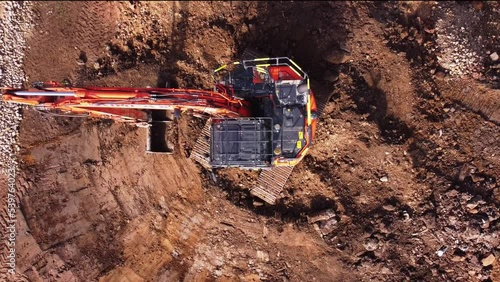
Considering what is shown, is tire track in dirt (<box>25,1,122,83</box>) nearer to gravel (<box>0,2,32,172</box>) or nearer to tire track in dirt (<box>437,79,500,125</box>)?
gravel (<box>0,2,32,172</box>)

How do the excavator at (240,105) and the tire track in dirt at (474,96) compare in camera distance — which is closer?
the excavator at (240,105)

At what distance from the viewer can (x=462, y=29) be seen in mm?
14820

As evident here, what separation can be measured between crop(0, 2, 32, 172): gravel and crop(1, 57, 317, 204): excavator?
13.3ft

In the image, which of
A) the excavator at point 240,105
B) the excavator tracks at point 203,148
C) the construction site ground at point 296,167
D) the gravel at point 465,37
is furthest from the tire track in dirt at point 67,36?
the gravel at point 465,37

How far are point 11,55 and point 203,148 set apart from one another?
27.1ft

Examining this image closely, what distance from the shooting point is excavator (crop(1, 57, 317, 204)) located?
1245cm

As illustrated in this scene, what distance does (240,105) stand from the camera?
44.5 feet

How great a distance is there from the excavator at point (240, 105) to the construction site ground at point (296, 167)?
161cm

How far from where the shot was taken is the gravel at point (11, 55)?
55.5 feet

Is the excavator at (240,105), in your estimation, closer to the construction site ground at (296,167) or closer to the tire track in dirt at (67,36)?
the construction site ground at (296,167)

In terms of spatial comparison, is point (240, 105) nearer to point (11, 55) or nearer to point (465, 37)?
point (465, 37)

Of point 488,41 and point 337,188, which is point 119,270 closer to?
point 337,188

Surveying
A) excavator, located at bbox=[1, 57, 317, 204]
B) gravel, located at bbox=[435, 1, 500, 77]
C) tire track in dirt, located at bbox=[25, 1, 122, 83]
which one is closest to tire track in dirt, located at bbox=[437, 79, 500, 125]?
gravel, located at bbox=[435, 1, 500, 77]

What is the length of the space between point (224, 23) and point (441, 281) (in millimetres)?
10395
